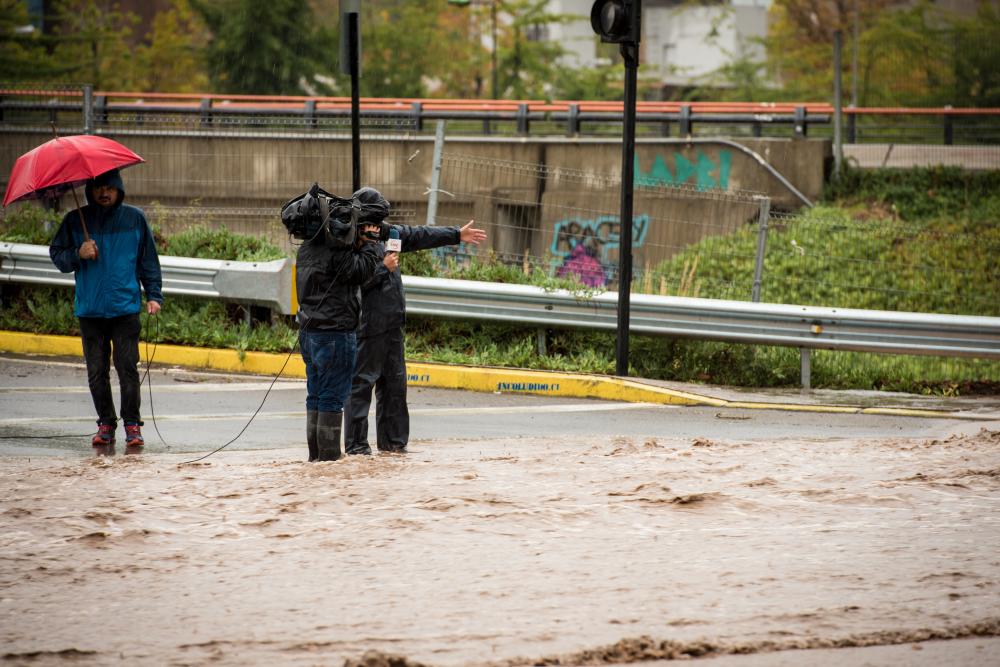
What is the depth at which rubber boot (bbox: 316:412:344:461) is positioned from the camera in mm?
7547

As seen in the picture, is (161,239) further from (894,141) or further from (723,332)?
(894,141)

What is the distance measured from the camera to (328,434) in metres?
7.57

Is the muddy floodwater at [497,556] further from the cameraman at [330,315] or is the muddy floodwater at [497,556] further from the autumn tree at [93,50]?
the autumn tree at [93,50]

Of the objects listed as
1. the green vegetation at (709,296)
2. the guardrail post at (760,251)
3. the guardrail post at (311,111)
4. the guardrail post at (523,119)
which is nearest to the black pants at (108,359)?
the green vegetation at (709,296)

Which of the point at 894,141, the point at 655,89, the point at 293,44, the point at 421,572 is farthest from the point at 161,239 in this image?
the point at 655,89

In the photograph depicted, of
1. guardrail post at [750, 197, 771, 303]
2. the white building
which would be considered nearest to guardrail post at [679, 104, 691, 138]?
guardrail post at [750, 197, 771, 303]

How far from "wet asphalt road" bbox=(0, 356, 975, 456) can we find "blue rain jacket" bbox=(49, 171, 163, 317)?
3.25 feet

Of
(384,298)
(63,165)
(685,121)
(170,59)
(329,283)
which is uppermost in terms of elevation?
(170,59)

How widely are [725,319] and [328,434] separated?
17.7ft

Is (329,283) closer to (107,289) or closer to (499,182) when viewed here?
(107,289)

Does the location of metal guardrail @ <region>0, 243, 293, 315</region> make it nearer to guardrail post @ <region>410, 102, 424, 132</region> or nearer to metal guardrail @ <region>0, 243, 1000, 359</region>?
metal guardrail @ <region>0, 243, 1000, 359</region>

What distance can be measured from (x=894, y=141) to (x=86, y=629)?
25.5 meters

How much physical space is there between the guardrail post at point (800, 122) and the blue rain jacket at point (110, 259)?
17.2 metres

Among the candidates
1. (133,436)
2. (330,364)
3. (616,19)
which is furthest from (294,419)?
(616,19)
